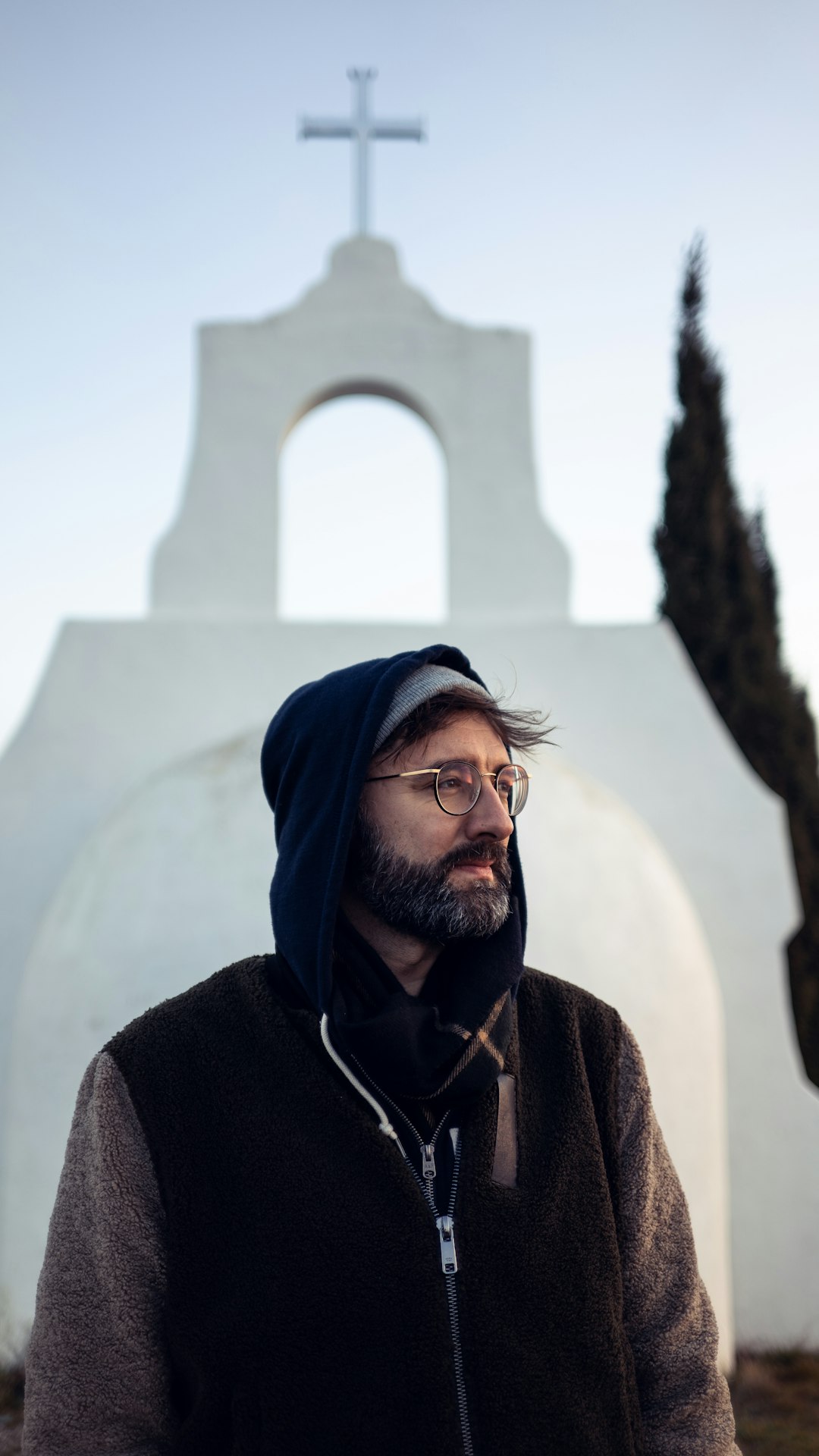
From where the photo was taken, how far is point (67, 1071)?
4320 mm

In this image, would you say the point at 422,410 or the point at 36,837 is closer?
the point at 36,837

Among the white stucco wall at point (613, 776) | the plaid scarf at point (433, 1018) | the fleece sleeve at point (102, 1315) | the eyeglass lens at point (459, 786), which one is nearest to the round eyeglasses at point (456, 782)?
the eyeglass lens at point (459, 786)

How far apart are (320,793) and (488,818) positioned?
27 cm

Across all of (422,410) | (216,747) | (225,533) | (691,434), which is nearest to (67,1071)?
(216,747)

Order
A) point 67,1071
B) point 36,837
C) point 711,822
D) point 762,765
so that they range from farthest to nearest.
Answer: point 762,765, point 711,822, point 36,837, point 67,1071

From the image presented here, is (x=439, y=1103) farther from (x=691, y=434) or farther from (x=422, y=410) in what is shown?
(x=691, y=434)

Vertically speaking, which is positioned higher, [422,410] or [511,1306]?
[422,410]

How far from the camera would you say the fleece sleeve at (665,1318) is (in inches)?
66.7

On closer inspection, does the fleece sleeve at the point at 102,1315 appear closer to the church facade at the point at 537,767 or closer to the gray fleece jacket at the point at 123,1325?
the gray fleece jacket at the point at 123,1325

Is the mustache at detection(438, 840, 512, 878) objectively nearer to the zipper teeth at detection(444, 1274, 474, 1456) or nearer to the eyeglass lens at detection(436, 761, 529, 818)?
the eyeglass lens at detection(436, 761, 529, 818)

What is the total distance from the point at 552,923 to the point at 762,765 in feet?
15.4

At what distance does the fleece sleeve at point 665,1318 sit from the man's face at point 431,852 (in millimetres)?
419

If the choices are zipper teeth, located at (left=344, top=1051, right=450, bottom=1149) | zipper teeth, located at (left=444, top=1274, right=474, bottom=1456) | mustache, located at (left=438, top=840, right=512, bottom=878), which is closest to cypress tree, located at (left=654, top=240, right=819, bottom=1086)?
mustache, located at (left=438, top=840, right=512, bottom=878)

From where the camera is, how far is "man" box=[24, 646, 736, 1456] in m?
1.52
